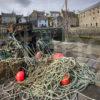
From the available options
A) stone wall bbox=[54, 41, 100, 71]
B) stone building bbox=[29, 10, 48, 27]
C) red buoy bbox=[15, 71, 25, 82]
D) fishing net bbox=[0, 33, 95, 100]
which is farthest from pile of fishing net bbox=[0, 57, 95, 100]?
stone building bbox=[29, 10, 48, 27]

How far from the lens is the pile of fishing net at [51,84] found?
4621 millimetres

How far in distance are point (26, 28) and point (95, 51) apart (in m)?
3.44

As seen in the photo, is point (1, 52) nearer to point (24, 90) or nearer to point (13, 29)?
point (13, 29)

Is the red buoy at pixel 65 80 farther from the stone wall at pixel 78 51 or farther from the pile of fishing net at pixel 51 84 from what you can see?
the stone wall at pixel 78 51

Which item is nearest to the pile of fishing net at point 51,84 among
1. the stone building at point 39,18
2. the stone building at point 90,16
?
the stone building at point 39,18

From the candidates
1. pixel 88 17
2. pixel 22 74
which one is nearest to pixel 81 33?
pixel 88 17

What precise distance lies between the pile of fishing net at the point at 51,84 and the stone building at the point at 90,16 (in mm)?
43375

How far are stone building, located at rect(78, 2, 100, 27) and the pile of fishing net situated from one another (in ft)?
142

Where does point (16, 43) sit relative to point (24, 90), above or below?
above

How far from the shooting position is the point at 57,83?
4848 mm

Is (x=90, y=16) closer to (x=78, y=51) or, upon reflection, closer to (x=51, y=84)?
(x=78, y=51)

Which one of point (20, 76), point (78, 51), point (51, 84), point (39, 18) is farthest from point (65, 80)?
point (39, 18)

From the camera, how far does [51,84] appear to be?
15.9ft

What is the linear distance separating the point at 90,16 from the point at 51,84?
47662mm
